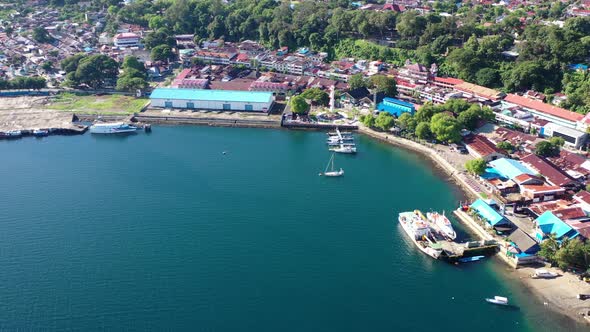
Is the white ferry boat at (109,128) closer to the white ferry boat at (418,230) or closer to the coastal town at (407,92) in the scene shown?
the coastal town at (407,92)

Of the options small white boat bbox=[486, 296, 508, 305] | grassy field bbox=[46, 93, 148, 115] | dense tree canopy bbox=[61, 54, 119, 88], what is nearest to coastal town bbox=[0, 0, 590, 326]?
dense tree canopy bbox=[61, 54, 119, 88]

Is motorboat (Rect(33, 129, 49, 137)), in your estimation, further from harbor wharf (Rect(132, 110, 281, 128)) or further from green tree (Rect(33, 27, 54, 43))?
green tree (Rect(33, 27, 54, 43))

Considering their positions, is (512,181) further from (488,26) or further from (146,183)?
(488,26)

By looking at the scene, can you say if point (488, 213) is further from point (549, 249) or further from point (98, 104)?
point (98, 104)

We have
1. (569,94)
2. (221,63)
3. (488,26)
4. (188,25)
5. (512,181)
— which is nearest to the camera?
(512,181)

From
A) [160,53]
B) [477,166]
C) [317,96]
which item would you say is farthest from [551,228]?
[160,53]

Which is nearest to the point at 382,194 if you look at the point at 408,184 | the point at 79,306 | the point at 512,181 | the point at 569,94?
the point at 408,184

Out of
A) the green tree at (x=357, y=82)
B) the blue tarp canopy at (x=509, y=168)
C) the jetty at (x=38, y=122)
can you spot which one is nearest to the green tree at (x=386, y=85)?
the green tree at (x=357, y=82)
